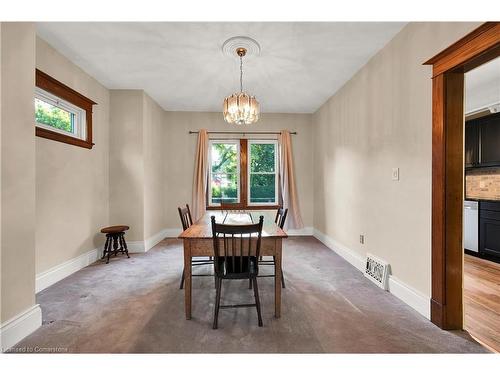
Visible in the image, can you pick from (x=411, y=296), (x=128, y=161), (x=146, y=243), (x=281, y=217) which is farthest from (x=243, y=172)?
(x=411, y=296)

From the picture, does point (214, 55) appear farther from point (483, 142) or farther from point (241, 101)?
point (483, 142)

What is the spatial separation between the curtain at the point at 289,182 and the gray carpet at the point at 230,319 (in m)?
2.15

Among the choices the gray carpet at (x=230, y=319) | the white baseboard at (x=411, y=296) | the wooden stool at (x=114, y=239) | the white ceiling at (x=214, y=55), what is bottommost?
the gray carpet at (x=230, y=319)

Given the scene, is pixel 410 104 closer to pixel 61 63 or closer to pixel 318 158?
pixel 318 158

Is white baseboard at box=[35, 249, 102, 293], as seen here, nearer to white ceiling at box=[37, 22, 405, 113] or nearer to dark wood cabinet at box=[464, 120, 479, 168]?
white ceiling at box=[37, 22, 405, 113]

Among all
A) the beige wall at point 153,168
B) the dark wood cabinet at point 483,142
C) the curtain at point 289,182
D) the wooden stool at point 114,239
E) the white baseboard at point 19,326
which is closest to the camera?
the white baseboard at point 19,326

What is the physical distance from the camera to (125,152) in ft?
13.4

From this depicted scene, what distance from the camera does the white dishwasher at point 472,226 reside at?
12.5 ft

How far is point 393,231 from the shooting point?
8.40ft

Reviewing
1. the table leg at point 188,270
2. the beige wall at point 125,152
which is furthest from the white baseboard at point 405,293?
the beige wall at point 125,152

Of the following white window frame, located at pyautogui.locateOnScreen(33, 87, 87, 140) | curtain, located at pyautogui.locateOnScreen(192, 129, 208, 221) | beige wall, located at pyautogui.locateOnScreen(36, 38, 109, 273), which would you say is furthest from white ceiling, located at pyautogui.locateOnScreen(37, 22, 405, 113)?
curtain, located at pyautogui.locateOnScreen(192, 129, 208, 221)

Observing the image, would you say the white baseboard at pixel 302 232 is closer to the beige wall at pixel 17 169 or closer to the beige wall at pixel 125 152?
the beige wall at pixel 125 152

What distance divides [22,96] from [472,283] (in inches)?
186
